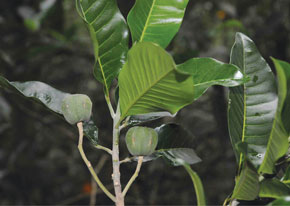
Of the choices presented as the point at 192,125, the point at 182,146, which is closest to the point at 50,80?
the point at 192,125

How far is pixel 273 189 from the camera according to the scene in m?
0.55

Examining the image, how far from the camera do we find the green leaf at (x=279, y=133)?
0.45 meters

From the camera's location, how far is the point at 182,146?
83 centimetres

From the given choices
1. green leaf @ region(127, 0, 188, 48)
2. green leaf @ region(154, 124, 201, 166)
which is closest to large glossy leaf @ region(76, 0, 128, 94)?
green leaf @ region(127, 0, 188, 48)

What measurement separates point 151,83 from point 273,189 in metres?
0.25

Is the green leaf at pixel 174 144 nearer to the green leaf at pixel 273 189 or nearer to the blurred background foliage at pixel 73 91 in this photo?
the green leaf at pixel 273 189

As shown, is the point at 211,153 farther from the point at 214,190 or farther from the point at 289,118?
the point at 289,118

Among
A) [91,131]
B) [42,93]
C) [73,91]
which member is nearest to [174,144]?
[91,131]

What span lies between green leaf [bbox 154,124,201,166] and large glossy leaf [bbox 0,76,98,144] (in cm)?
15

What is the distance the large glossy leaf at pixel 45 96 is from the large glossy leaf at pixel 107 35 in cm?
9

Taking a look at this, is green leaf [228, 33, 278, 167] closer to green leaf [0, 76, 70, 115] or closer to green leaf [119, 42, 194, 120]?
green leaf [119, 42, 194, 120]

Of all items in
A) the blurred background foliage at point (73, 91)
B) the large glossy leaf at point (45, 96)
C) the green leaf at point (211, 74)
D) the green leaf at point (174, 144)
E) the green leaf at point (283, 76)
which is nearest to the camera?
the green leaf at point (283, 76)

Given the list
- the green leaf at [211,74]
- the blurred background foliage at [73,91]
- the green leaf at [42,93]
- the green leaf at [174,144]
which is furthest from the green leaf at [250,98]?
the blurred background foliage at [73,91]

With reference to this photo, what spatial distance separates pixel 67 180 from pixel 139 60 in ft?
9.44
